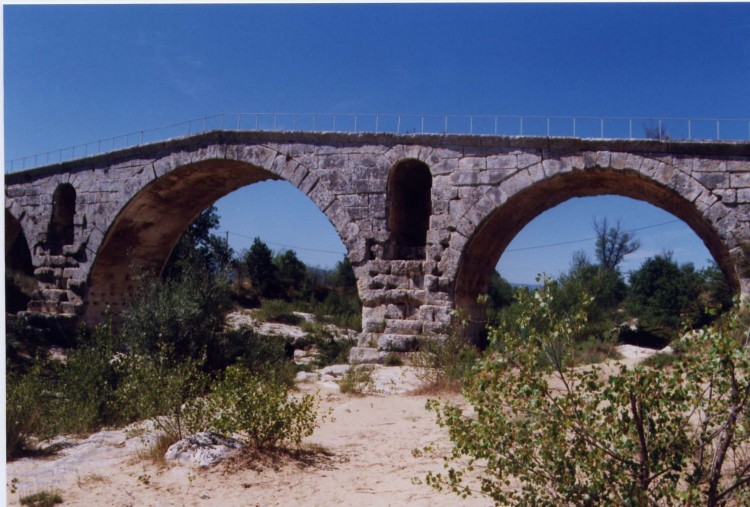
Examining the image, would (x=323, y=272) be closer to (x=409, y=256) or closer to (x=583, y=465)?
(x=409, y=256)

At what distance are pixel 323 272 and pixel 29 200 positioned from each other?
17.6 m

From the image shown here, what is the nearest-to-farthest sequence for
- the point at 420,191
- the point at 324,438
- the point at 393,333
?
the point at 324,438
the point at 393,333
the point at 420,191

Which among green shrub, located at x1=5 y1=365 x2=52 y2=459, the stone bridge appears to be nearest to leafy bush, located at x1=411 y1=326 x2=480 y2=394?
the stone bridge

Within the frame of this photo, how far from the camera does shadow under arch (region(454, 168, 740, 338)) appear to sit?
9.55 meters

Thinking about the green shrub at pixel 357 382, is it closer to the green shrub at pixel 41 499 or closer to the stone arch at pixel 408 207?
the stone arch at pixel 408 207

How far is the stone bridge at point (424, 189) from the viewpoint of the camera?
30.5 feet

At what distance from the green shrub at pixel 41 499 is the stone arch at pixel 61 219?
12.2 metres

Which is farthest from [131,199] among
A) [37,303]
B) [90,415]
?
[90,415]

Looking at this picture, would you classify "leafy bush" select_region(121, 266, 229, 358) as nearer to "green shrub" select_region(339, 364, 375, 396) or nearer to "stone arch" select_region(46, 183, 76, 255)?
"green shrub" select_region(339, 364, 375, 396)

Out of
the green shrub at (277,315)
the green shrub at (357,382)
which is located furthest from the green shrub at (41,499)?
the green shrub at (277,315)

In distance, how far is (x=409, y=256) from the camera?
1102 cm

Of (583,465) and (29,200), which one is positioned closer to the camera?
(583,465)

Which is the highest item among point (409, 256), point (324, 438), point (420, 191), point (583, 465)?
point (420, 191)

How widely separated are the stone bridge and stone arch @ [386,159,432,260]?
25mm
